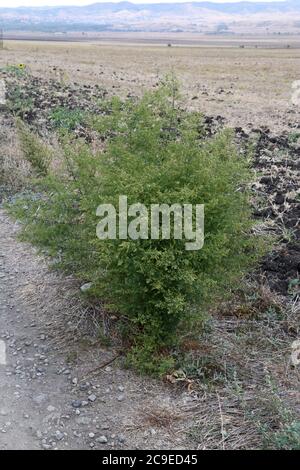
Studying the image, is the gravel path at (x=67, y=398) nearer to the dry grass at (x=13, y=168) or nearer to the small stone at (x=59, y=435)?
the small stone at (x=59, y=435)

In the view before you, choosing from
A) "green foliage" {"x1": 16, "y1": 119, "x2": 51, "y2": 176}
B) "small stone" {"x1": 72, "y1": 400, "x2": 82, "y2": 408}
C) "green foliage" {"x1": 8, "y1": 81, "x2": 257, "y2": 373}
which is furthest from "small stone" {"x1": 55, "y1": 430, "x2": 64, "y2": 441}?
"green foliage" {"x1": 16, "y1": 119, "x2": 51, "y2": 176}

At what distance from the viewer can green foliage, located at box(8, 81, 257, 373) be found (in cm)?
350

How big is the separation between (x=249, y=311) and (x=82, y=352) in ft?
4.38

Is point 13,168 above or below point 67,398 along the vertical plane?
above

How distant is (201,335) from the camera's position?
4.13 meters

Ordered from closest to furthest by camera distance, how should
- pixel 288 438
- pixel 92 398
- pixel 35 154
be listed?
pixel 288 438
pixel 92 398
pixel 35 154

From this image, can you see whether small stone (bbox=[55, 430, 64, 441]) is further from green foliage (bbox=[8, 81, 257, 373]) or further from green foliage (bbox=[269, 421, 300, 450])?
green foliage (bbox=[269, 421, 300, 450])

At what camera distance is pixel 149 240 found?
3451 mm

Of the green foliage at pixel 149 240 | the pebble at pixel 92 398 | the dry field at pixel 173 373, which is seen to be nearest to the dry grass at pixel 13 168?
the dry field at pixel 173 373

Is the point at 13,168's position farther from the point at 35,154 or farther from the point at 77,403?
the point at 77,403

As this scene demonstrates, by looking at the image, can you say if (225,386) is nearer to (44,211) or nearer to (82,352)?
(82,352)

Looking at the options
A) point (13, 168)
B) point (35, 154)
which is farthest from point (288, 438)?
point (13, 168)

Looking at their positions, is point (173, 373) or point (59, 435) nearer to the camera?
point (59, 435)

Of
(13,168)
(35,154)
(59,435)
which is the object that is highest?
(35,154)
